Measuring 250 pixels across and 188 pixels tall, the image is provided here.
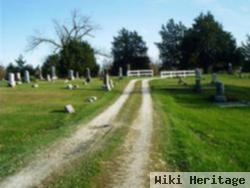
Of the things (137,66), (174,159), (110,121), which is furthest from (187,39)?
(174,159)

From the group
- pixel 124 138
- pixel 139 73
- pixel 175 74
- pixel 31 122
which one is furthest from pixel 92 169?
pixel 139 73

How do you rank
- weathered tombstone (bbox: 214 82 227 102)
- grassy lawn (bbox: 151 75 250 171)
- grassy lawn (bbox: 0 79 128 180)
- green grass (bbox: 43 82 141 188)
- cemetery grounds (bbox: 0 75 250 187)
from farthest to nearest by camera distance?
weathered tombstone (bbox: 214 82 227 102), grassy lawn (bbox: 0 79 128 180), grassy lawn (bbox: 151 75 250 171), cemetery grounds (bbox: 0 75 250 187), green grass (bbox: 43 82 141 188)

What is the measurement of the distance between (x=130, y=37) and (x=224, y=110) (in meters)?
63.7

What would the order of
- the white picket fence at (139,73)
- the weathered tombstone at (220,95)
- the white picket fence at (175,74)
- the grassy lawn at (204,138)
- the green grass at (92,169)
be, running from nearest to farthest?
1. the green grass at (92,169)
2. the grassy lawn at (204,138)
3. the weathered tombstone at (220,95)
4. the white picket fence at (175,74)
5. the white picket fence at (139,73)

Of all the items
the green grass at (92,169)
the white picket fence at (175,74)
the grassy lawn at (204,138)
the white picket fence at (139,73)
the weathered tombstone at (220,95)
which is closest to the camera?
the green grass at (92,169)

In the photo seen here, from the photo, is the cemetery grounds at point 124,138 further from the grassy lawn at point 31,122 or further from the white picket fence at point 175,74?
the white picket fence at point 175,74

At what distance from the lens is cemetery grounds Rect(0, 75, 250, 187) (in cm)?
959

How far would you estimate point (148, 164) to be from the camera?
9812mm

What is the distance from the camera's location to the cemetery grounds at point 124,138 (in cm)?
959

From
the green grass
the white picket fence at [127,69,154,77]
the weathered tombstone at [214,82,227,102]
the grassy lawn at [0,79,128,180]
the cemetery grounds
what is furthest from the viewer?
the white picket fence at [127,69,154,77]

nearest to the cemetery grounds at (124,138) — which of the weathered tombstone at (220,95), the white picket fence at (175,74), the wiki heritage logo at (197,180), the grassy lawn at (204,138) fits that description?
the grassy lawn at (204,138)

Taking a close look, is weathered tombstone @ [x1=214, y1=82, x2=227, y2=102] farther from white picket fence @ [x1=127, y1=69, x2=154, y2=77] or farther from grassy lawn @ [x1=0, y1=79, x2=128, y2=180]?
white picket fence @ [x1=127, y1=69, x2=154, y2=77]

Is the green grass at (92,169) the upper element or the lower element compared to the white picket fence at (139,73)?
upper

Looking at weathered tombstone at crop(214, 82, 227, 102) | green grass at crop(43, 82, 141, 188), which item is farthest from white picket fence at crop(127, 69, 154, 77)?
green grass at crop(43, 82, 141, 188)
